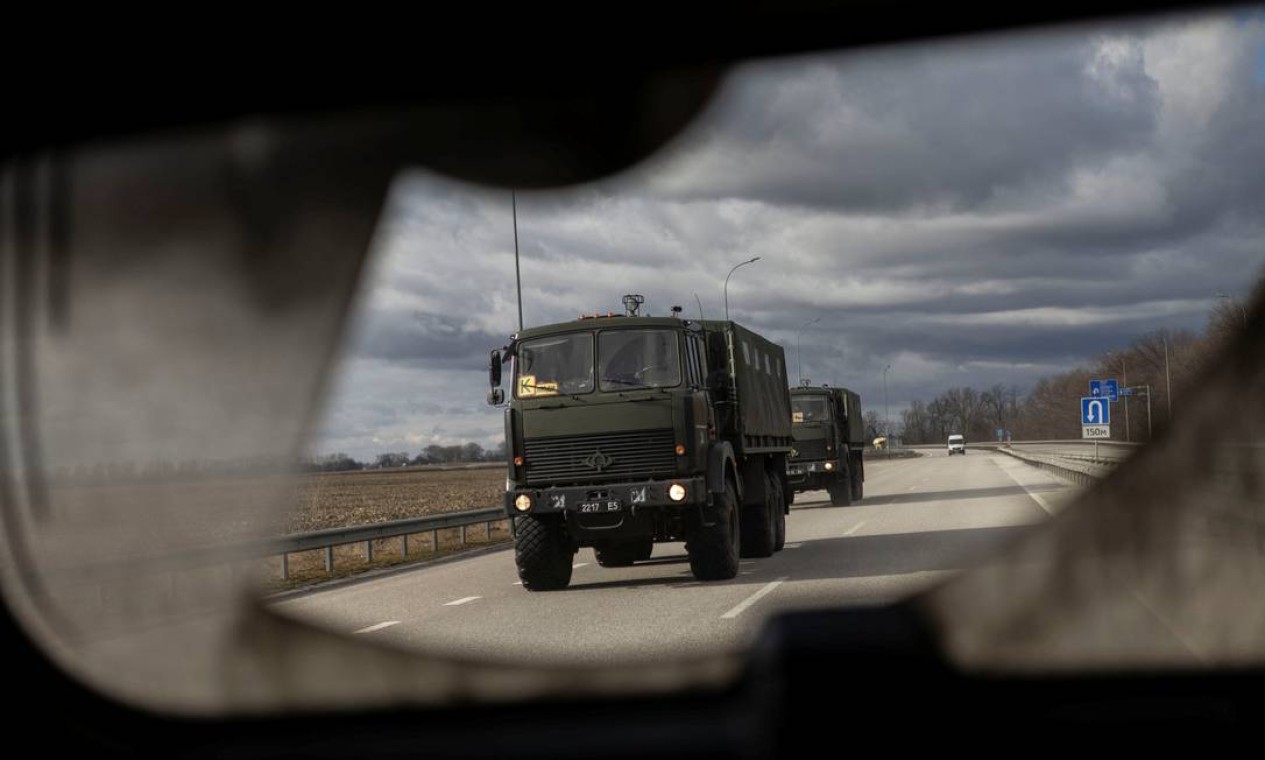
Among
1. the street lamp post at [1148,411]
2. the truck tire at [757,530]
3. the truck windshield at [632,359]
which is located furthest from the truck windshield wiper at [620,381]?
the street lamp post at [1148,411]

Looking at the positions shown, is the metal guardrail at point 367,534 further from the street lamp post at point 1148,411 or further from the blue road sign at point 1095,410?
the street lamp post at point 1148,411

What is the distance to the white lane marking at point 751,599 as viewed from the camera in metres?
9.61

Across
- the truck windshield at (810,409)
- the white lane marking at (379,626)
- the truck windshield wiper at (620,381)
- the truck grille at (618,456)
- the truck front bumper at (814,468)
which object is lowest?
the white lane marking at (379,626)

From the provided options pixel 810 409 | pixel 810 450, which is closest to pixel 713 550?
pixel 810 450

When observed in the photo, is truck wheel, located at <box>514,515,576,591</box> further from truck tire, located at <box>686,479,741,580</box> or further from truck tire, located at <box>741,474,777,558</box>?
truck tire, located at <box>741,474,777,558</box>

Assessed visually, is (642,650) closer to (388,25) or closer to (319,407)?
(319,407)

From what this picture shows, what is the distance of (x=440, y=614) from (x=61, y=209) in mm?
6792

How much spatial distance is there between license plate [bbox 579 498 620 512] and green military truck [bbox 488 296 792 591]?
0.01 metres

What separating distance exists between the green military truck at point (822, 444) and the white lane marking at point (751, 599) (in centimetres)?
1527

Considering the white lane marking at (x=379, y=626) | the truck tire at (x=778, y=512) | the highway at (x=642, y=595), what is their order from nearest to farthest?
the highway at (x=642, y=595) < the white lane marking at (x=379, y=626) < the truck tire at (x=778, y=512)

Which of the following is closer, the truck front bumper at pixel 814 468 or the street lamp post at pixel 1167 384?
the street lamp post at pixel 1167 384

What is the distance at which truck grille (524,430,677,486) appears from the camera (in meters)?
12.2

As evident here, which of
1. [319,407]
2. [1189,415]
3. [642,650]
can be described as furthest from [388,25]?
[642,650]

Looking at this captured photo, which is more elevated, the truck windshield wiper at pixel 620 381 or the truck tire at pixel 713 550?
the truck windshield wiper at pixel 620 381
